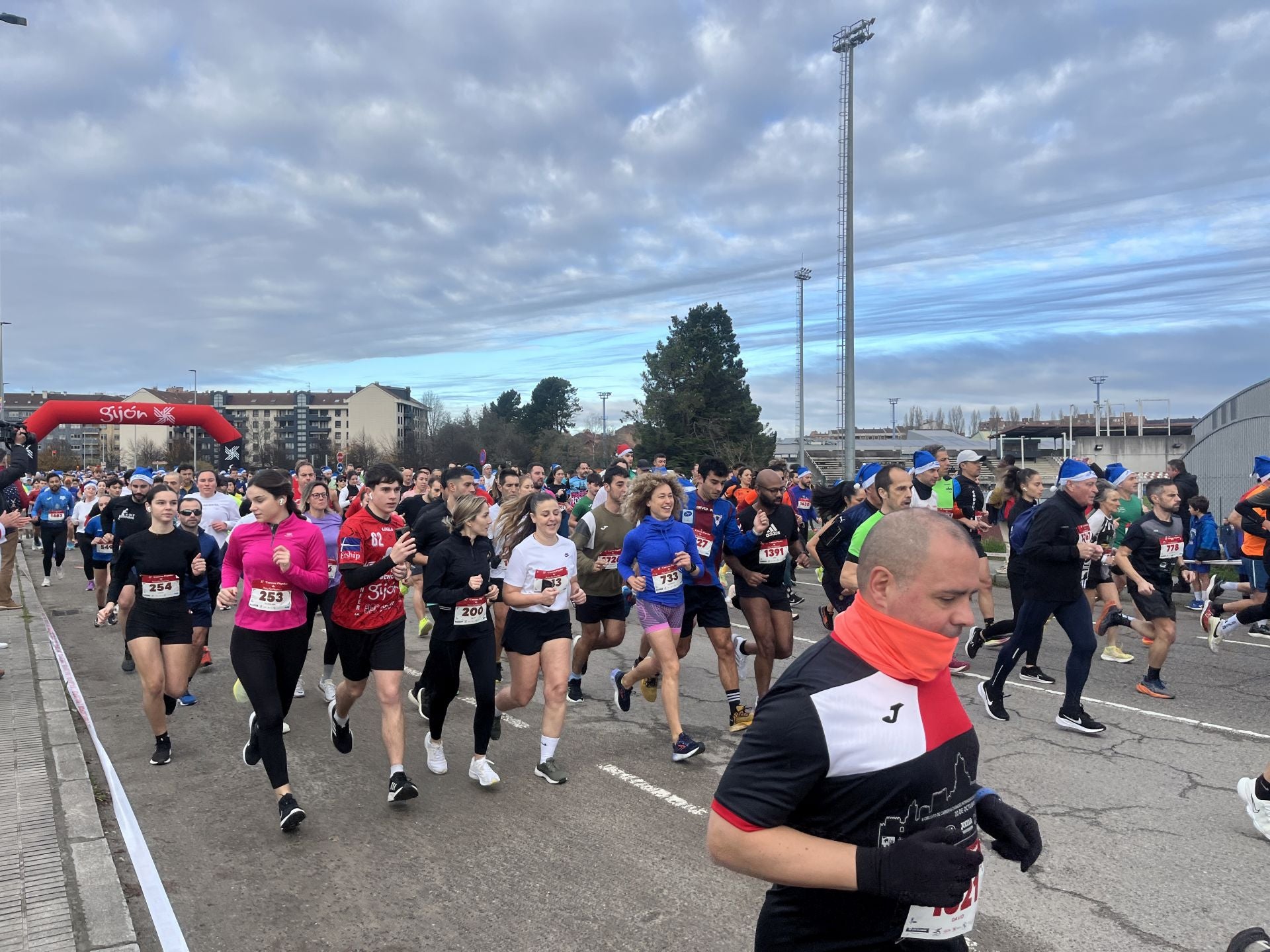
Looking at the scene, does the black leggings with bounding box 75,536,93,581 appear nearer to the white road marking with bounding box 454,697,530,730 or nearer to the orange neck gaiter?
the white road marking with bounding box 454,697,530,730

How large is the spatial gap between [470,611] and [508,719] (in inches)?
81.8

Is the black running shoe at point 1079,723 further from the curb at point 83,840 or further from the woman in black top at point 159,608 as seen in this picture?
the woman in black top at point 159,608

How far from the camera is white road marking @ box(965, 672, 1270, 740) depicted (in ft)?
21.7

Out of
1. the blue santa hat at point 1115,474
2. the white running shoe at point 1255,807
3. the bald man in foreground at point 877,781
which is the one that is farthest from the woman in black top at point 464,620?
the blue santa hat at point 1115,474

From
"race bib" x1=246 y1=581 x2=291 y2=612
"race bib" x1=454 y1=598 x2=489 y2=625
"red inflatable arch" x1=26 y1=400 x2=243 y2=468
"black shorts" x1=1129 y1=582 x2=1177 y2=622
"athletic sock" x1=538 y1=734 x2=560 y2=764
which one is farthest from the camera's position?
"red inflatable arch" x1=26 y1=400 x2=243 y2=468

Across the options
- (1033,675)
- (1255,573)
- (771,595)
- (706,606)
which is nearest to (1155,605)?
(1033,675)

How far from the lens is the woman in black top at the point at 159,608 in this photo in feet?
20.7

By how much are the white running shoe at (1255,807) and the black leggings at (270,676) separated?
5361 mm

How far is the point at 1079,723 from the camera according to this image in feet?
21.6

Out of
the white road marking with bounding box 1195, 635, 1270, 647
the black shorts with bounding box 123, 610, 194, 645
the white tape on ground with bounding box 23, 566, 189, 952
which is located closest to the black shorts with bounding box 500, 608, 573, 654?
the white tape on ground with bounding box 23, 566, 189, 952

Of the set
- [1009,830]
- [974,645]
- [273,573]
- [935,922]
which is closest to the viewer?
[935,922]

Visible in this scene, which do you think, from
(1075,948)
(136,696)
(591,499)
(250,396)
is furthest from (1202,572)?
(250,396)

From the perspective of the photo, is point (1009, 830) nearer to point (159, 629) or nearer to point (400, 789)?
point (400, 789)

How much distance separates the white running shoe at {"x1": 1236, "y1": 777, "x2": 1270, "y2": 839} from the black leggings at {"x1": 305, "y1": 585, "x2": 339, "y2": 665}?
5.49 metres
